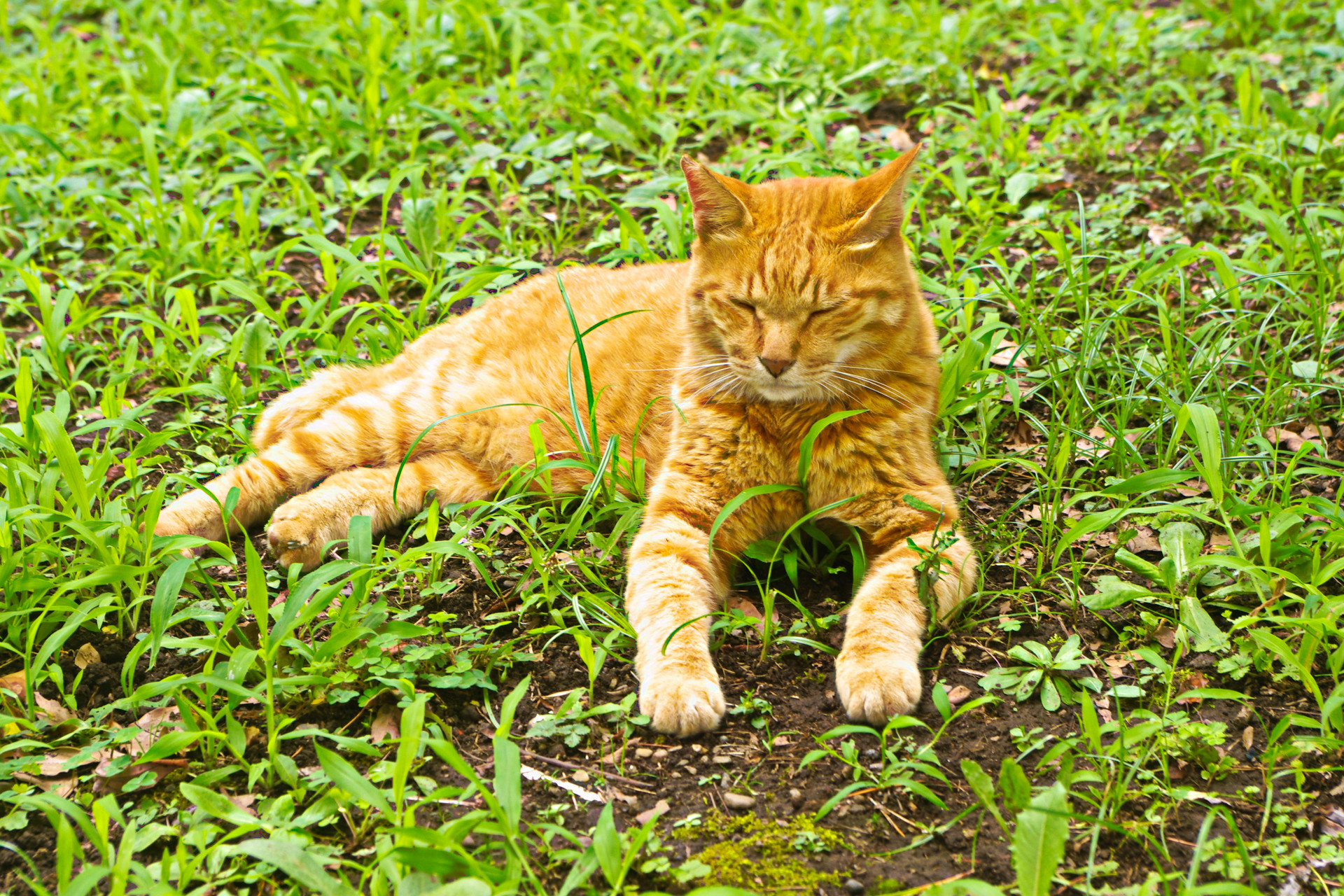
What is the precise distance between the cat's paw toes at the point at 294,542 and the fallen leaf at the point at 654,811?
160cm

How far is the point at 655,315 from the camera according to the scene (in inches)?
156

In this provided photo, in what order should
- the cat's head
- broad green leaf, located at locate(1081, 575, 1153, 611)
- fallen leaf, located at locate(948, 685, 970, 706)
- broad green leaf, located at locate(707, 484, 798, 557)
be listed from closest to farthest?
fallen leaf, located at locate(948, 685, 970, 706) < broad green leaf, located at locate(1081, 575, 1153, 611) < broad green leaf, located at locate(707, 484, 798, 557) < the cat's head

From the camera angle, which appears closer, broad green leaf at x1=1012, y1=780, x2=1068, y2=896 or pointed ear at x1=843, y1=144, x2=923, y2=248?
broad green leaf at x1=1012, y1=780, x2=1068, y2=896

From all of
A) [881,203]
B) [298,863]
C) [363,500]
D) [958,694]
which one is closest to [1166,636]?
[958,694]

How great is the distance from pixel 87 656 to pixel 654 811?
1.78 meters

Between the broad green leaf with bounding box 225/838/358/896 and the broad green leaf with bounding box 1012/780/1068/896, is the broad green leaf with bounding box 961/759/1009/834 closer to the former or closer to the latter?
the broad green leaf with bounding box 1012/780/1068/896

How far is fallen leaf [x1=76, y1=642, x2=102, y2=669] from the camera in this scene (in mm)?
2947

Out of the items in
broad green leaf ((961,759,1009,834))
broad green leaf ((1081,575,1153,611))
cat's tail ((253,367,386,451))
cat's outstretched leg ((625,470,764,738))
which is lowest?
broad green leaf ((1081,575,1153,611))

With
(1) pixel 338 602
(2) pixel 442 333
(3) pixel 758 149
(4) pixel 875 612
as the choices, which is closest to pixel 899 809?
(4) pixel 875 612

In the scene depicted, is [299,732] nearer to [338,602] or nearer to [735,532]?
[338,602]

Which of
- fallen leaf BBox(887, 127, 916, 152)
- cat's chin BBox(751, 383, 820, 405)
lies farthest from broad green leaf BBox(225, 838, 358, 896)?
fallen leaf BBox(887, 127, 916, 152)

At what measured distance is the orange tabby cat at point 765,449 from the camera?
286 centimetres

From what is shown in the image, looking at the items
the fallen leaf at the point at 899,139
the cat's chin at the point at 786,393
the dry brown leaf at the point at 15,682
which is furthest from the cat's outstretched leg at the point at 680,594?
the fallen leaf at the point at 899,139

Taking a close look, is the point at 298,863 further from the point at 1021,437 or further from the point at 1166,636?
the point at 1021,437
